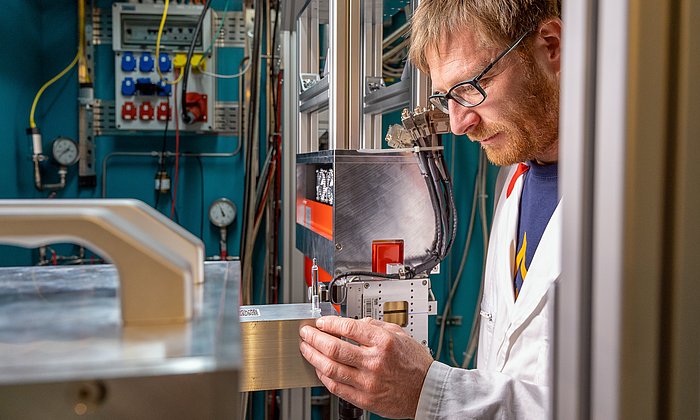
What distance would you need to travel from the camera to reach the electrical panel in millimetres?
2924

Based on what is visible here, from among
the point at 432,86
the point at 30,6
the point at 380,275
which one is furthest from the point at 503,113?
the point at 30,6

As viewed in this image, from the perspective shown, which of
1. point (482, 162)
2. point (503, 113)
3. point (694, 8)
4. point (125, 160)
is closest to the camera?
point (694, 8)

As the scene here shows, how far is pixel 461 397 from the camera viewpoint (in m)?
1.13

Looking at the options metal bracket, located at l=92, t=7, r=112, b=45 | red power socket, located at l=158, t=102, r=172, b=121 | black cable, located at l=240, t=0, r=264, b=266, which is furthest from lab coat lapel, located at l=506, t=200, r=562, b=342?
metal bracket, located at l=92, t=7, r=112, b=45

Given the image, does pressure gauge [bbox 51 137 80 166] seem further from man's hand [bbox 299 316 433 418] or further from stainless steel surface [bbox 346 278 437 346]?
man's hand [bbox 299 316 433 418]

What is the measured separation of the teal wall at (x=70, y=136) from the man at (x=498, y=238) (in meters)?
1.85

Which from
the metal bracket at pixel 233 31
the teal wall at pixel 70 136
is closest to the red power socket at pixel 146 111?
the teal wall at pixel 70 136

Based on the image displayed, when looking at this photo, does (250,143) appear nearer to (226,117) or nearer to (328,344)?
(226,117)

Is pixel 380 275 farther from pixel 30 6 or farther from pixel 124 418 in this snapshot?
pixel 30 6

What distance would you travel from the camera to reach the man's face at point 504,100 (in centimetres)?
132

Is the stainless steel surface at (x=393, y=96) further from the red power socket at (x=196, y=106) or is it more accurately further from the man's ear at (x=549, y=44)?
the red power socket at (x=196, y=106)

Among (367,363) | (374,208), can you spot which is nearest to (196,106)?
(374,208)

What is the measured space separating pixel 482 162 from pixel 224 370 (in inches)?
122

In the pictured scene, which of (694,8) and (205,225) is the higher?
(694,8)
